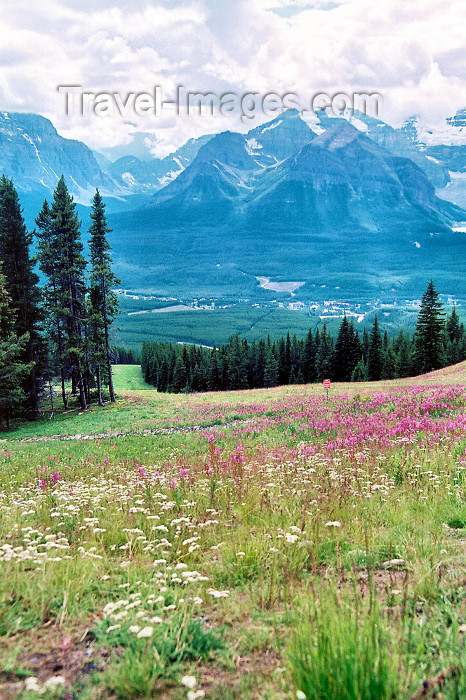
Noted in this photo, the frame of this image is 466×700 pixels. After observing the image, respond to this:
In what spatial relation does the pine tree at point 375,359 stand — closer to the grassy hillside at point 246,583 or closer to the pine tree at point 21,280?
the pine tree at point 21,280

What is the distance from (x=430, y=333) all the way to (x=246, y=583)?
71.7m

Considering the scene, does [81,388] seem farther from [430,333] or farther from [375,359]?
[375,359]

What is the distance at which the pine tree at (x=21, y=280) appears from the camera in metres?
37.2

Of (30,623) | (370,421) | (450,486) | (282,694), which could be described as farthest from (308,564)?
(370,421)

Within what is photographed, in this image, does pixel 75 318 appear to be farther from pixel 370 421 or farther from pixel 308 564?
pixel 308 564

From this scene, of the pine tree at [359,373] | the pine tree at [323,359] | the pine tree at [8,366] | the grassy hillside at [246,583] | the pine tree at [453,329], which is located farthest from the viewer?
the pine tree at [453,329]

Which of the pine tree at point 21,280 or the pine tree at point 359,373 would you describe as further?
the pine tree at point 359,373

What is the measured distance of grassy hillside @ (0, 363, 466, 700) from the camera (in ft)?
9.89

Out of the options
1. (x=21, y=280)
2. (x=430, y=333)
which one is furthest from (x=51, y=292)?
(x=430, y=333)

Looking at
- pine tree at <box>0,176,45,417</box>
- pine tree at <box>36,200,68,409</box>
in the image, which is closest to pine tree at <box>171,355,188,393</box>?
pine tree at <box>36,200,68,409</box>

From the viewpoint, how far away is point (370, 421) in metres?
14.2

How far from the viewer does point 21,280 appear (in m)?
37.5

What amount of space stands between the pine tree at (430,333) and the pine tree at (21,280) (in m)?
55.1

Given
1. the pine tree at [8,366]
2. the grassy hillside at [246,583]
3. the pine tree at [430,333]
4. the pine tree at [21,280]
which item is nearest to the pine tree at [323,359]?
the pine tree at [430,333]
